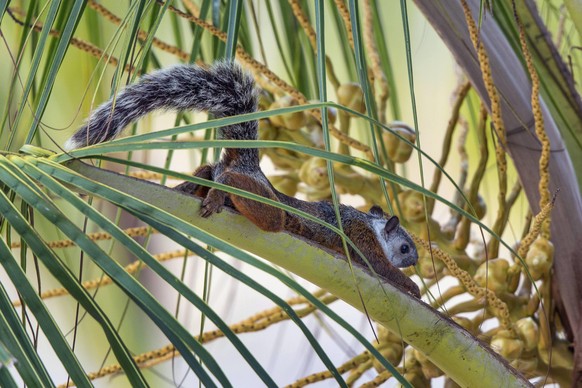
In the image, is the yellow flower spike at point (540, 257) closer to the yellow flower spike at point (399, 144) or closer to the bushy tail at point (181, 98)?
the yellow flower spike at point (399, 144)

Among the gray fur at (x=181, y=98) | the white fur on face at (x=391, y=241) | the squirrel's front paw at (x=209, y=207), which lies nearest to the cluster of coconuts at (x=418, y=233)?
the gray fur at (x=181, y=98)

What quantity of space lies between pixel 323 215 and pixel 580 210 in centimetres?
48

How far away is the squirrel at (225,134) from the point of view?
39.9 inches

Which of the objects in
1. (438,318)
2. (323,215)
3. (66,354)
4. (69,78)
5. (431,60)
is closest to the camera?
(66,354)

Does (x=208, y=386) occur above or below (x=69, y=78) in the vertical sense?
below

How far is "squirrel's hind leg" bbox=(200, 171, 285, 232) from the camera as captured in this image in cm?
87

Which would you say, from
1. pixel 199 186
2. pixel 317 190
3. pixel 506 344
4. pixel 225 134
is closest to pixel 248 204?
pixel 199 186

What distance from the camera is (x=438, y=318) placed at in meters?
0.86

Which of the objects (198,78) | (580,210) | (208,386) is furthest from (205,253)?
(580,210)

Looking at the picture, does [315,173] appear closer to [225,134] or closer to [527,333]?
[225,134]

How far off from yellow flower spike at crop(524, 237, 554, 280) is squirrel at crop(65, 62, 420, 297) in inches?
8.4

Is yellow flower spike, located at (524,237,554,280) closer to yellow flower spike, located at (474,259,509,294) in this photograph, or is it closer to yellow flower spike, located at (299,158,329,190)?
yellow flower spike, located at (474,259,509,294)

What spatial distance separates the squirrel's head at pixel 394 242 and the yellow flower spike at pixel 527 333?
1.37 ft

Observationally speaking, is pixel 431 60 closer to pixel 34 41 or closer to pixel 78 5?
pixel 34 41
